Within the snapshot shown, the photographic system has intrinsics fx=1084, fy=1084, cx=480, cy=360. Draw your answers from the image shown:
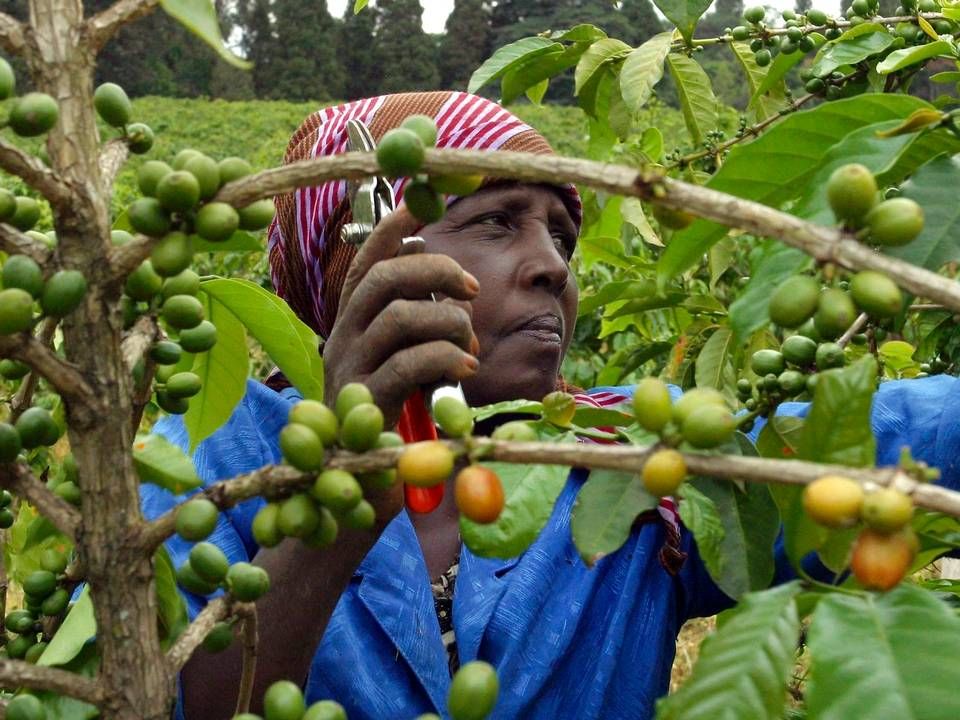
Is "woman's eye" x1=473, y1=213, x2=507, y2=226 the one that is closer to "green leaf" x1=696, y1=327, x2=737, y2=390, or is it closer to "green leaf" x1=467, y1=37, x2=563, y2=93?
"green leaf" x1=467, y1=37, x2=563, y2=93

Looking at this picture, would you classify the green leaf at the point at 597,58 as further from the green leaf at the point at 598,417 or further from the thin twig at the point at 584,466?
the thin twig at the point at 584,466

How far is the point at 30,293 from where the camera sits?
2.60 feet

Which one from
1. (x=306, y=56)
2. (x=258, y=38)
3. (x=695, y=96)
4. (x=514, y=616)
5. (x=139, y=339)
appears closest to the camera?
(x=139, y=339)

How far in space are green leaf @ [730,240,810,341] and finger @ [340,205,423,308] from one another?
0.53m

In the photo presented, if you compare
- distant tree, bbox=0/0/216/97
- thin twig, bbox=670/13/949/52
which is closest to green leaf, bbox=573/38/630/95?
thin twig, bbox=670/13/949/52

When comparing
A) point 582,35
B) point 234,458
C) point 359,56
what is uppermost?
point 582,35

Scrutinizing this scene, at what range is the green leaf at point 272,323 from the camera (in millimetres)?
1218

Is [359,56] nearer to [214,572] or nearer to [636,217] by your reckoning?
[636,217]

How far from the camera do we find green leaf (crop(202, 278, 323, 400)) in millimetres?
1218

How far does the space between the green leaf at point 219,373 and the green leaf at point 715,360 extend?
144 centimetres

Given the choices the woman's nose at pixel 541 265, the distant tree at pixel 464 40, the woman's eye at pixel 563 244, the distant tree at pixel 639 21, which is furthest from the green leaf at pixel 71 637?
the distant tree at pixel 464 40

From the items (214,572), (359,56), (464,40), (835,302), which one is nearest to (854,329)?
(835,302)

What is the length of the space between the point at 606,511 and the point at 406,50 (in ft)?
164

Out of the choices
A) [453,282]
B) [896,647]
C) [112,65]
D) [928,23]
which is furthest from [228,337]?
[112,65]
